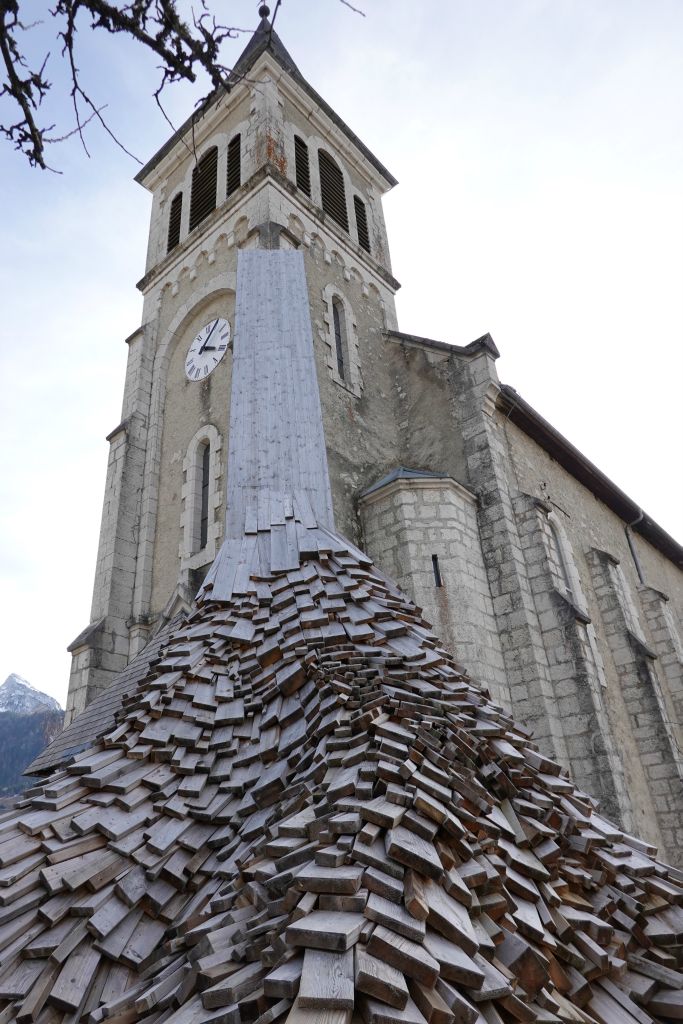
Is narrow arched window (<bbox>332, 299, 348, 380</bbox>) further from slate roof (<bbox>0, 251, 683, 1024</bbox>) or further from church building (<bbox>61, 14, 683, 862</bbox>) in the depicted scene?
slate roof (<bbox>0, 251, 683, 1024</bbox>)

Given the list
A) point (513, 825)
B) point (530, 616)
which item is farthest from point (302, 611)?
point (530, 616)

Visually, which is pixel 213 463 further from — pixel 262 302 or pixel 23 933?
pixel 23 933

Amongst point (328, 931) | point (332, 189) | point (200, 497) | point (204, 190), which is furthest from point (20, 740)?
point (328, 931)

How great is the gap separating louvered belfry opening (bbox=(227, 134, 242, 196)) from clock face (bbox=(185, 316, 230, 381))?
325 centimetres

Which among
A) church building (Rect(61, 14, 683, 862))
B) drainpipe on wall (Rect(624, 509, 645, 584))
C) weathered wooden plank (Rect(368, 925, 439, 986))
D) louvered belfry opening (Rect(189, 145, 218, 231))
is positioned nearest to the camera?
weathered wooden plank (Rect(368, 925, 439, 986))

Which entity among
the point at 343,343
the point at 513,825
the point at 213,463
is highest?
Answer: the point at 343,343

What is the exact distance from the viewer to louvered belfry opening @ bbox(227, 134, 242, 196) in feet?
45.5

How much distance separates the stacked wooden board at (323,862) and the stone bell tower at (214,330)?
6.07 meters

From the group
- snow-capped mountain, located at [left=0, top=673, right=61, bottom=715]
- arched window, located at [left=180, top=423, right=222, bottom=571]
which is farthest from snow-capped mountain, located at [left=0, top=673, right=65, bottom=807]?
arched window, located at [left=180, top=423, right=222, bottom=571]

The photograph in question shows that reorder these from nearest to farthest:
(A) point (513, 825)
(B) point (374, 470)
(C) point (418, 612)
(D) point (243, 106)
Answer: (A) point (513, 825)
(C) point (418, 612)
(B) point (374, 470)
(D) point (243, 106)

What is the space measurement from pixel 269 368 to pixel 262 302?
2.75 feet

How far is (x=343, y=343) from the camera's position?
1205cm

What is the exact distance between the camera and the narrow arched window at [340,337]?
461 inches

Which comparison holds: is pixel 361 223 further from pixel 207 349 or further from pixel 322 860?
pixel 322 860
